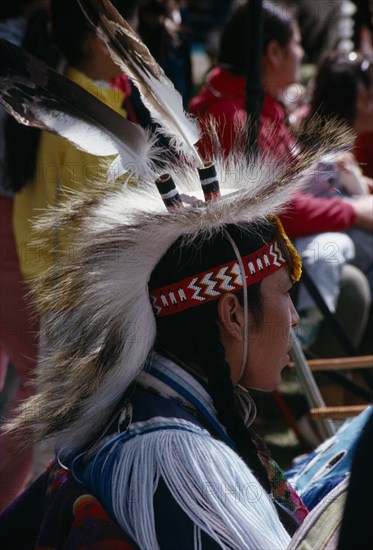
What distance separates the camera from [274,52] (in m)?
3.73

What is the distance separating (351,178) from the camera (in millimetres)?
3814

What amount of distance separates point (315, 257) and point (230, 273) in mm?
1882

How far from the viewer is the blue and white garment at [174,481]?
143 cm

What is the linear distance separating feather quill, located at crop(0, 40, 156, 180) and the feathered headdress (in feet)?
0.19

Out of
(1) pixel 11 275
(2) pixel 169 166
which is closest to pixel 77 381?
(2) pixel 169 166

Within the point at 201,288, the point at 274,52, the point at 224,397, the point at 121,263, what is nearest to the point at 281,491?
the point at 224,397

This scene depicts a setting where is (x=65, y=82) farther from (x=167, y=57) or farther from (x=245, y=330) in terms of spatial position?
(x=167, y=57)

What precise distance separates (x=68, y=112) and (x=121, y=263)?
1.53ft

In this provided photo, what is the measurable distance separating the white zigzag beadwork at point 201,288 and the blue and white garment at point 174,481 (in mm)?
145

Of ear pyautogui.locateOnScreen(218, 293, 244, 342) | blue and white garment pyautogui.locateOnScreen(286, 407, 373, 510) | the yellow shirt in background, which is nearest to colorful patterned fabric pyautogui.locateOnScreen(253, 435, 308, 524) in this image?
blue and white garment pyautogui.locateOnScreen(286, 407, 373, 510)

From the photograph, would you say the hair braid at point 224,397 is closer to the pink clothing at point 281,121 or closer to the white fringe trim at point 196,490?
the white fringe trim at point 196,490

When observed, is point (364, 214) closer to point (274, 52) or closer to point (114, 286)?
point (274, 52)

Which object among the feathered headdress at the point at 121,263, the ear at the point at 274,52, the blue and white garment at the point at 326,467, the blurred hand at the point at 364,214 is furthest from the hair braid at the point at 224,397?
the ear at the point at 274,52

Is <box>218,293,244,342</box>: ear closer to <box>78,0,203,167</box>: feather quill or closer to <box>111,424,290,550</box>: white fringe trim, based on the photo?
<box>111,424,290,550</box>: white fringe trim
